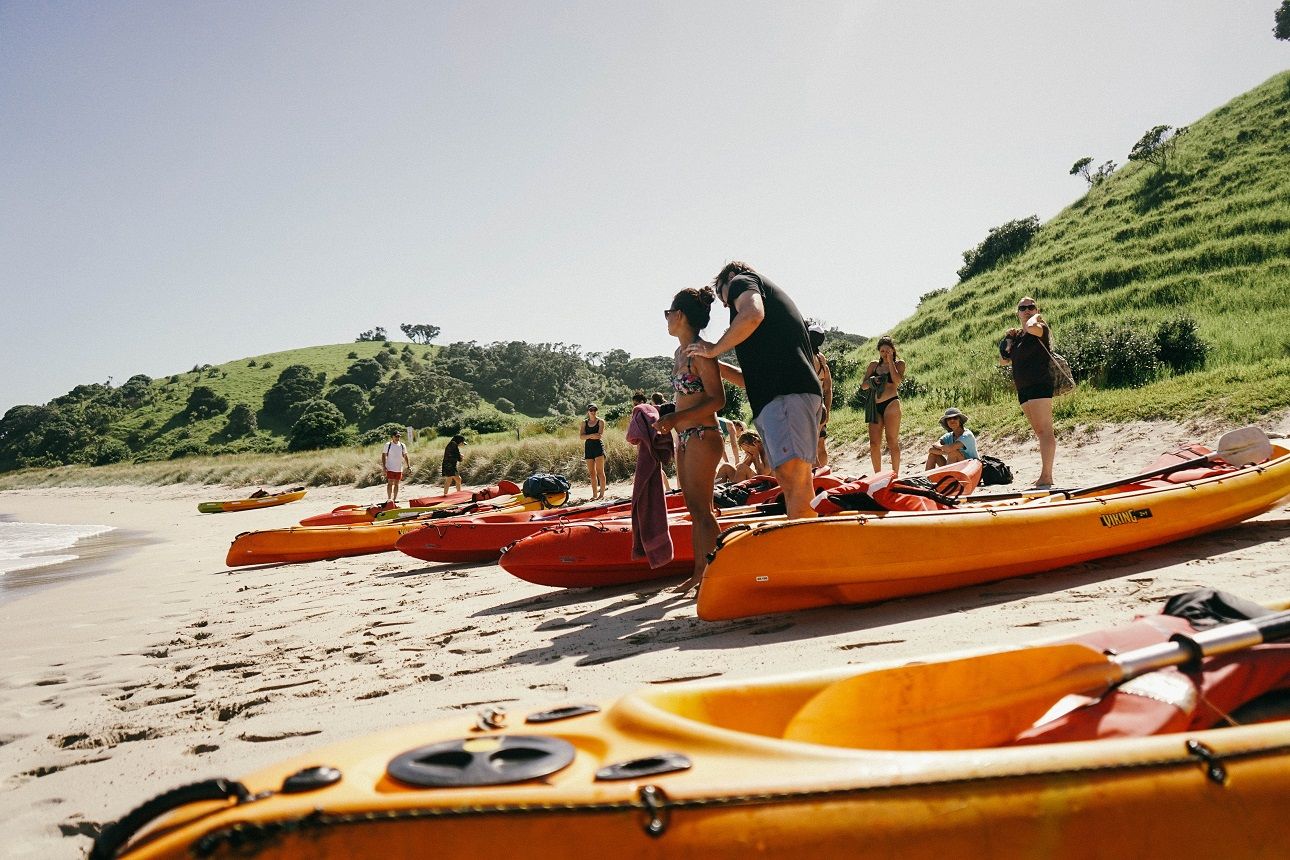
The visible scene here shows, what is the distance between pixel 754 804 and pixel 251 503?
70.6 feet

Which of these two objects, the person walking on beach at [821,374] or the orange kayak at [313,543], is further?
the orange kayak at [313,543]

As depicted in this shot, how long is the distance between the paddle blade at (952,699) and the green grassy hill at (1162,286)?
368 inches

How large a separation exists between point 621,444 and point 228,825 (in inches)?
620

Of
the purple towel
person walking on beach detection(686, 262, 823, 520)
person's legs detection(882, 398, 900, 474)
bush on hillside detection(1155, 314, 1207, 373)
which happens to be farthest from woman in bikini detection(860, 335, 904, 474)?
bush on hillside detection(1155, 314, 1207, 373)

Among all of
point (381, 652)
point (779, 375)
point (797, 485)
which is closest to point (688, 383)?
point (779, 375)

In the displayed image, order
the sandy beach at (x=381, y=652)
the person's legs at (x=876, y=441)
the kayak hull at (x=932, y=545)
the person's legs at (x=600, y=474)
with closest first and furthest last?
the sandy beach at (x=381, y=652), the kayak hull at (x=932, y=545), the person's legs at (x=876, y=441), the person's legs at (x=600, y=474)

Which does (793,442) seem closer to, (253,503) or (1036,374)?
(1036,374)

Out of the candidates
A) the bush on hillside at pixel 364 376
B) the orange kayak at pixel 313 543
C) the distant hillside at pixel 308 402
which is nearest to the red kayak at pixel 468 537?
the orange kayak at pixel 313 543

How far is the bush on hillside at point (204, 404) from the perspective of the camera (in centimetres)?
7675

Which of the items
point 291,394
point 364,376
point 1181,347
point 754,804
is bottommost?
point 754,804

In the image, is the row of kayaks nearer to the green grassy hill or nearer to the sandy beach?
the sandy beach

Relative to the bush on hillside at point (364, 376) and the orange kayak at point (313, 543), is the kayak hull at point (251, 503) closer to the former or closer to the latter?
the orange kayak at point (313, 543)

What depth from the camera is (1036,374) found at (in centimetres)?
746

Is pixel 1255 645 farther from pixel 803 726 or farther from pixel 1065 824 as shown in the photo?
pixel 803 726
